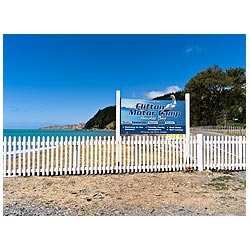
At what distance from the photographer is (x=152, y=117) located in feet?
28.2

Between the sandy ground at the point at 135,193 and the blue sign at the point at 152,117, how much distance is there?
5.02ft

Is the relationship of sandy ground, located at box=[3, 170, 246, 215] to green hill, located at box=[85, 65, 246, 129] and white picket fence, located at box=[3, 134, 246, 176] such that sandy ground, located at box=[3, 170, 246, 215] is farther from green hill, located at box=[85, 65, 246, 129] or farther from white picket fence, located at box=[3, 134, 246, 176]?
green hill, located at box=[85, 65, 246, 129]

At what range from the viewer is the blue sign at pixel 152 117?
27.8 ft

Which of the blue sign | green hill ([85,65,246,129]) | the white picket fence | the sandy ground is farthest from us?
green hill ([85,65,246,129])

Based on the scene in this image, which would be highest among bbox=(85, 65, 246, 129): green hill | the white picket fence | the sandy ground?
bbox=(85, 65, 246, 129): green hill

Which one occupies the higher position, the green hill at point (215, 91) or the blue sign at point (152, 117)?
the green hill at point (215, 91)

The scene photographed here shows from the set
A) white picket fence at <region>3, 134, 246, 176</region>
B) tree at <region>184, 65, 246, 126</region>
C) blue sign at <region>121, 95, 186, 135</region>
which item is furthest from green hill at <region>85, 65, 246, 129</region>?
white picket fence at <region>3, 134, 246, 176</region>

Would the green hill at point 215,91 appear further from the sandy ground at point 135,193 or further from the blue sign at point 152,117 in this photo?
the sandy ground at point 135,193

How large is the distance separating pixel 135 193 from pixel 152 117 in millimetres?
3341

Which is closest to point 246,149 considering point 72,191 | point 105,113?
point 72,191

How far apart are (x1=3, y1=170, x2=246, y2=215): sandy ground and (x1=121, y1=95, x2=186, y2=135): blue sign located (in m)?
1.53

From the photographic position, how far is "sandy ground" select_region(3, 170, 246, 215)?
4.82 metres

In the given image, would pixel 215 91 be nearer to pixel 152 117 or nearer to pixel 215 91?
pixel 215 91

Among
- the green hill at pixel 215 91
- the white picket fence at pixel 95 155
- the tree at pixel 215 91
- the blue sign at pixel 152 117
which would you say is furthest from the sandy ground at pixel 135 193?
the tree at pixel 215 91
